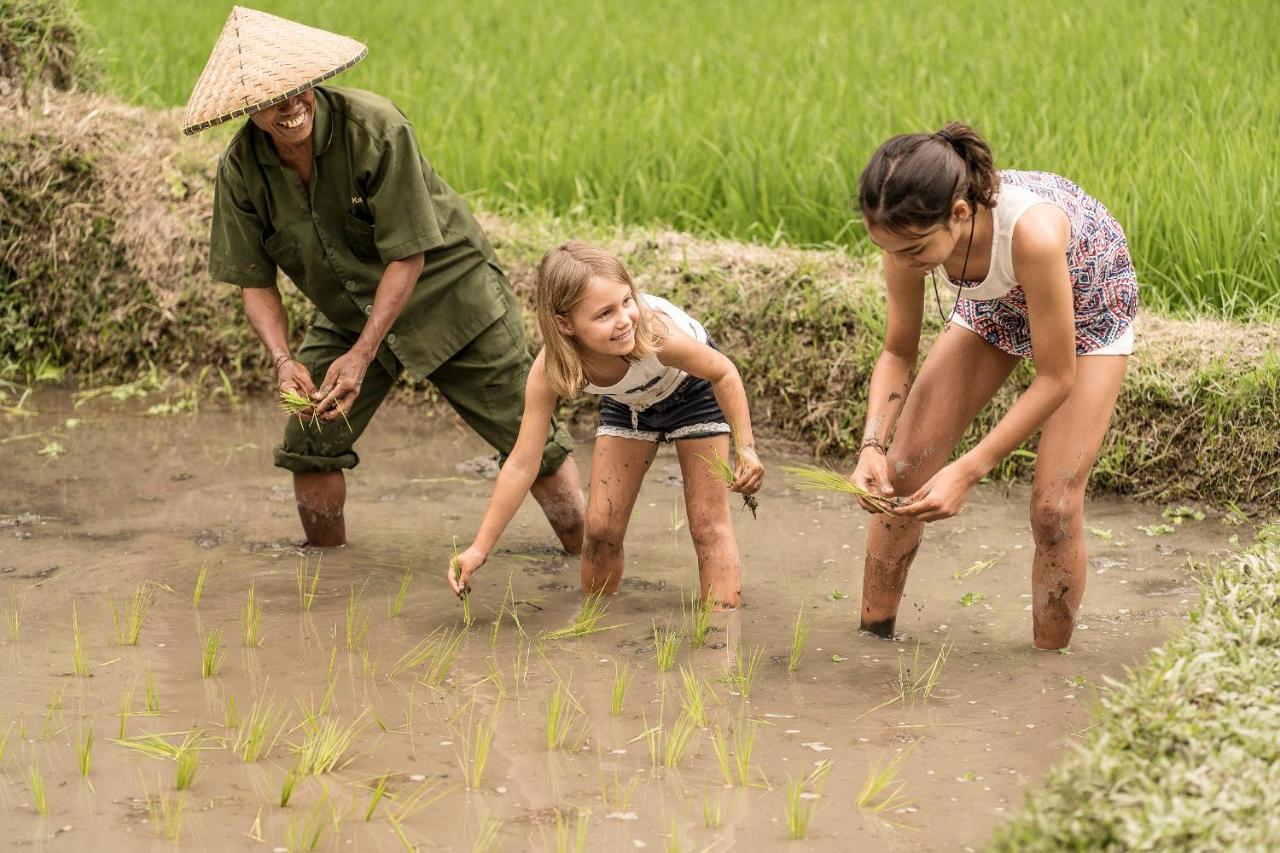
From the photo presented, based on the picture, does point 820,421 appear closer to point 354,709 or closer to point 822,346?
point 822,346

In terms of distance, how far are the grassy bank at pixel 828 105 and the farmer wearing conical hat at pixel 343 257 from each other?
71.7 inches

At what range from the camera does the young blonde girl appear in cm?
337

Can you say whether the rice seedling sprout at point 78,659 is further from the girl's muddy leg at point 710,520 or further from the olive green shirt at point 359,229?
the girl's muddy leg at point 710,520

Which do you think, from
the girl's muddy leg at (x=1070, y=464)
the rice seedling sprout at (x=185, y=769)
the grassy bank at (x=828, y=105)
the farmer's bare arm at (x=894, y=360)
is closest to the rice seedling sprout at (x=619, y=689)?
the farmer's bare arm at (x=894, y=360)

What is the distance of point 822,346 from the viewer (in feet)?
17.3

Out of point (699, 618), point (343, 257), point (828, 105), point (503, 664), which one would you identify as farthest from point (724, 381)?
point (828, 105)

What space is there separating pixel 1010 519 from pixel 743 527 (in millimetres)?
803

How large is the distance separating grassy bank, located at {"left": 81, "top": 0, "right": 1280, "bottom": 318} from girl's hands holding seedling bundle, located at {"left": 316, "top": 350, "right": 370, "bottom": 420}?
85.1 inches

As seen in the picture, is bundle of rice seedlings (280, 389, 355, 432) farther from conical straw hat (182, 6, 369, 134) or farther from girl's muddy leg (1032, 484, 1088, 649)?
girl's muddy leg (1032, 484, 1088, 649)

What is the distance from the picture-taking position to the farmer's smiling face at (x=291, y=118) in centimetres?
358

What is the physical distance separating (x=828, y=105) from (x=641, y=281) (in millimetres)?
1544

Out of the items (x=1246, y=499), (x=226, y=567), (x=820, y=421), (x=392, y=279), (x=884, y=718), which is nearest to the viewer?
(x=884, y=718)

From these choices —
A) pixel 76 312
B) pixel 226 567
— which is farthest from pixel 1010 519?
pixel 76 312

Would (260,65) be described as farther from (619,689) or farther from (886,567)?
(886,567)
